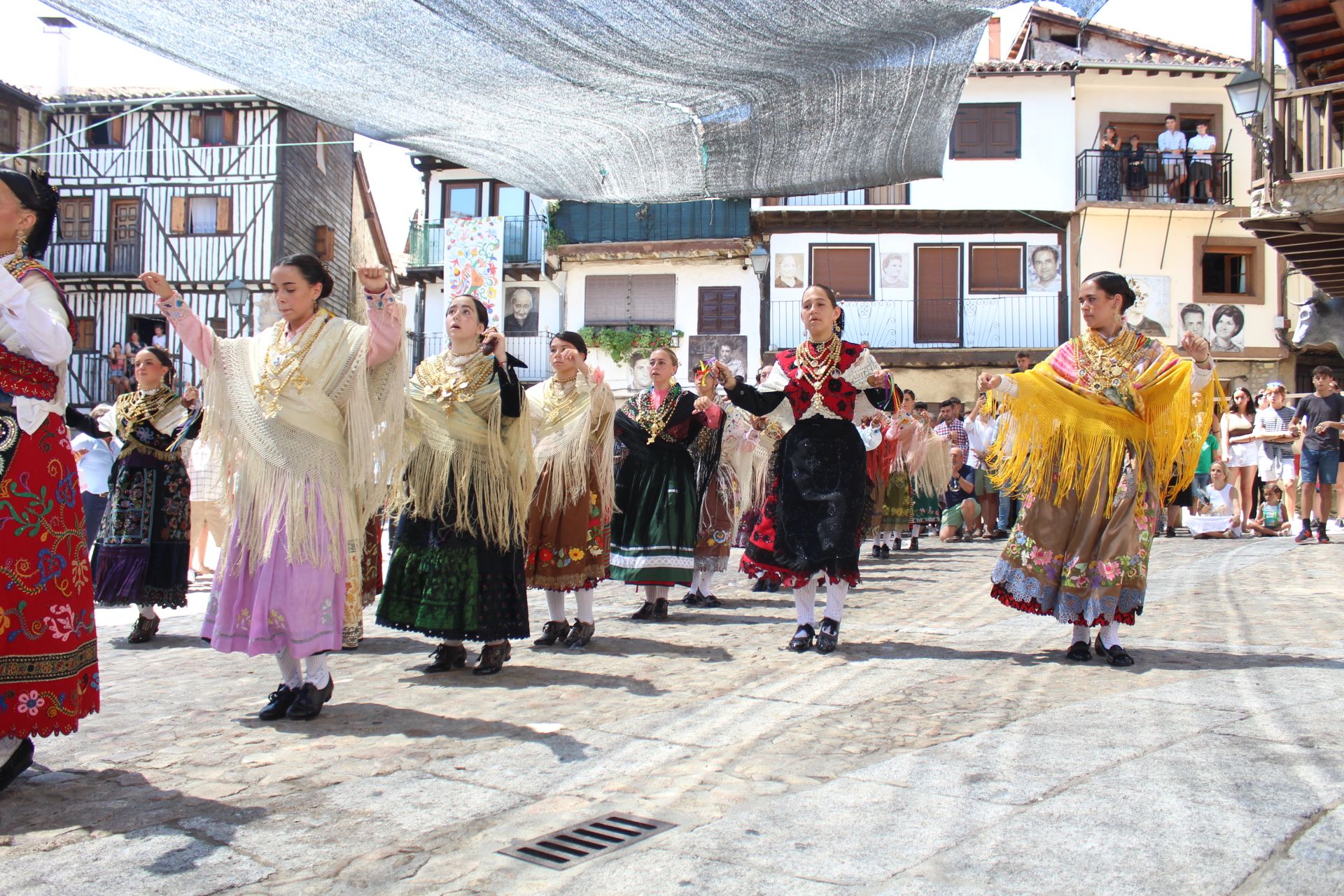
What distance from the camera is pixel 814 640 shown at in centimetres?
599

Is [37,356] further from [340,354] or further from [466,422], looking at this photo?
[466,422]

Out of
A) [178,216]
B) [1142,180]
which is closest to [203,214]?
[178,216]

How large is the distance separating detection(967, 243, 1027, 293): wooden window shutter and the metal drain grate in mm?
26150

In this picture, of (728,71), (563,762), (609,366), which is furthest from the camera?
(609,366)

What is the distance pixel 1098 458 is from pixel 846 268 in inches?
903

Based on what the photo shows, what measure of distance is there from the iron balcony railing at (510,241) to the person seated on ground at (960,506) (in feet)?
49.4

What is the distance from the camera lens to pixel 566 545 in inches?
254

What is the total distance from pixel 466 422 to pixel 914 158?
2420mm

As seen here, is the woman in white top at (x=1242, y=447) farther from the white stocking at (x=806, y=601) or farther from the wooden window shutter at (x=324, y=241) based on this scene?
the wooden window shutter at (x=324, y=241)

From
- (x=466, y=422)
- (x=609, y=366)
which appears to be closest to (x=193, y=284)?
(x=609, y=366)

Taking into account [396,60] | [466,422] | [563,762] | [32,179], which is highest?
[396,60]

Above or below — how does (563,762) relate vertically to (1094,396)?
below

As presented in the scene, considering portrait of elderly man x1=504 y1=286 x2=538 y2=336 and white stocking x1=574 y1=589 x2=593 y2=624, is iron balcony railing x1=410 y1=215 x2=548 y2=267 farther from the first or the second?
white stocking x1=574 y1=589 x2=593 y2=624

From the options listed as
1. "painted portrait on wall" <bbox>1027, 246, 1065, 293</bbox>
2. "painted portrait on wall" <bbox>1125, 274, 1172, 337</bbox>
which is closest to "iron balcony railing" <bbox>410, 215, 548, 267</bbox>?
"painted portrait on wall" <bbox>1027, 246, 1065, 293</bbox>
